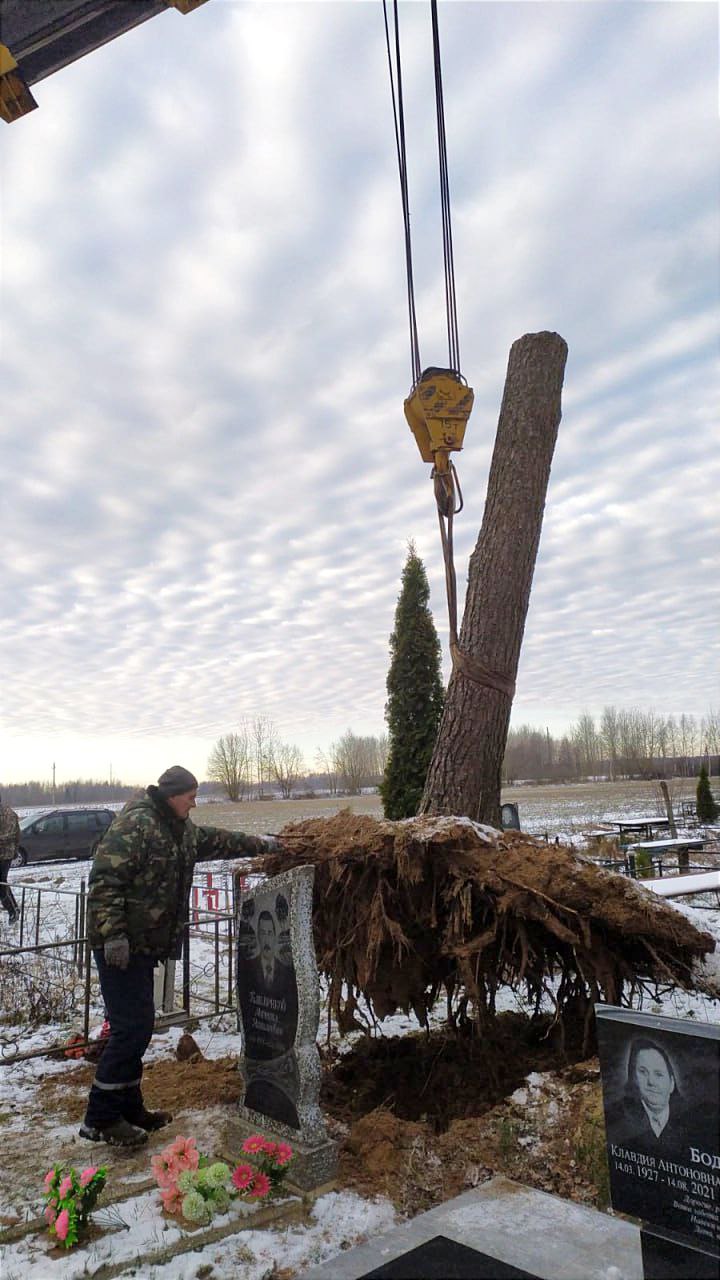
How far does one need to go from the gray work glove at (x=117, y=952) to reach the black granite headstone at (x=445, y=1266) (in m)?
1.85

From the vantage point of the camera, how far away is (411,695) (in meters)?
14.9

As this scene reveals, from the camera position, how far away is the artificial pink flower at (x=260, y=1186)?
3.35m

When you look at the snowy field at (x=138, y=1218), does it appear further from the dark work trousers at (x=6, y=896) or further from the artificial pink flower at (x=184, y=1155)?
the dark work trousers at (x=6, y=896)

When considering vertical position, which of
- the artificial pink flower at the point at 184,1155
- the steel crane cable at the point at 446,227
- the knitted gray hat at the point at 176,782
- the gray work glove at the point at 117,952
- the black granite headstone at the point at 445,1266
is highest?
the steel crane cable at the point at 446,227

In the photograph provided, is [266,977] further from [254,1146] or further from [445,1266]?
[445,1266]

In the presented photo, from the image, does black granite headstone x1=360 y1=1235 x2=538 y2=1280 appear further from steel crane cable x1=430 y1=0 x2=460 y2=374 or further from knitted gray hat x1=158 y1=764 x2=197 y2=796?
steel crane cable x1=430 y1=0 x2=460 y2=374

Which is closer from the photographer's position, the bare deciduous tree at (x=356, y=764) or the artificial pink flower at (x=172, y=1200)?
the artificial pink flower at (x=172, y=1200)

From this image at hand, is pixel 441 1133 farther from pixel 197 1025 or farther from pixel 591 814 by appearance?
pixel 591 814

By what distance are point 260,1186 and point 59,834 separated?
17.8 m

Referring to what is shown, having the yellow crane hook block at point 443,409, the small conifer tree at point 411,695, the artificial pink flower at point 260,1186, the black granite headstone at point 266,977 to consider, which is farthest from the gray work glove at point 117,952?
the small conifer tree at point 411,695

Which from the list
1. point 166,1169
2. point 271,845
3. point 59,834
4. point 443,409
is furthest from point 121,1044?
point 59,834

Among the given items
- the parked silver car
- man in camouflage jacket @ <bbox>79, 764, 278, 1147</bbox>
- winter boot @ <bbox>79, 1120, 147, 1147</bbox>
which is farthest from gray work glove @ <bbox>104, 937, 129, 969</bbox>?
the parked silver car

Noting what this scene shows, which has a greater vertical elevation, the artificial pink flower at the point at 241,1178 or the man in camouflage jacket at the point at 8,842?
the man in camouflage jacket at the point at 8,842

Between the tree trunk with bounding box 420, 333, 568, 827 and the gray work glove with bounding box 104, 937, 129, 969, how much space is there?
2.01 m
